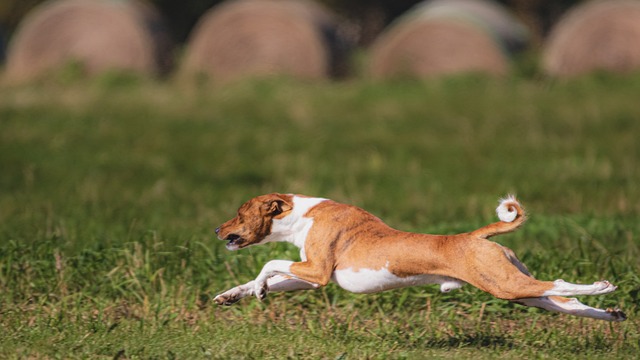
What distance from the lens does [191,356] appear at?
614 centimetres

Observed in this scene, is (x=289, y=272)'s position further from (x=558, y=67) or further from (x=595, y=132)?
(x=558, y=67)

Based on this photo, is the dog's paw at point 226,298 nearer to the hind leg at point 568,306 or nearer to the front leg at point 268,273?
the front leg at point 268,273

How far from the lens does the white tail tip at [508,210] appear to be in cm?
584

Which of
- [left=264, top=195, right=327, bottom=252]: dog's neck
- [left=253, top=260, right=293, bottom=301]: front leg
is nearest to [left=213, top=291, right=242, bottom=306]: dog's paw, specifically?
[left=253, top=260, right=293, bottom=301]: front leg

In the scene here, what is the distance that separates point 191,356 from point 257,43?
13852 millimetres

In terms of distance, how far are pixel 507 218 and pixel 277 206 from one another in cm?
128

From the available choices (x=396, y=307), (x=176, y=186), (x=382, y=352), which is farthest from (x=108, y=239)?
(x=176, y=186)

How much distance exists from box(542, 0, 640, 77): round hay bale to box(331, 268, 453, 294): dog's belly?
542 inches

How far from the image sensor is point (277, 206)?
6.30 m

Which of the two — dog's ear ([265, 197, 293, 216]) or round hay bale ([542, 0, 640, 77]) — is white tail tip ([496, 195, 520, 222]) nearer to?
dog's ear ([265, 197, 293, 216])

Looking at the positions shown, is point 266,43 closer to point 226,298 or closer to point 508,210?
point 226,298

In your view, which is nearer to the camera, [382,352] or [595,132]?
[382,352]

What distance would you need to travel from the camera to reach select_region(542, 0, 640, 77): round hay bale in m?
19.1

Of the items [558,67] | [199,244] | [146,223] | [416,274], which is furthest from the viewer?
[558,67]
